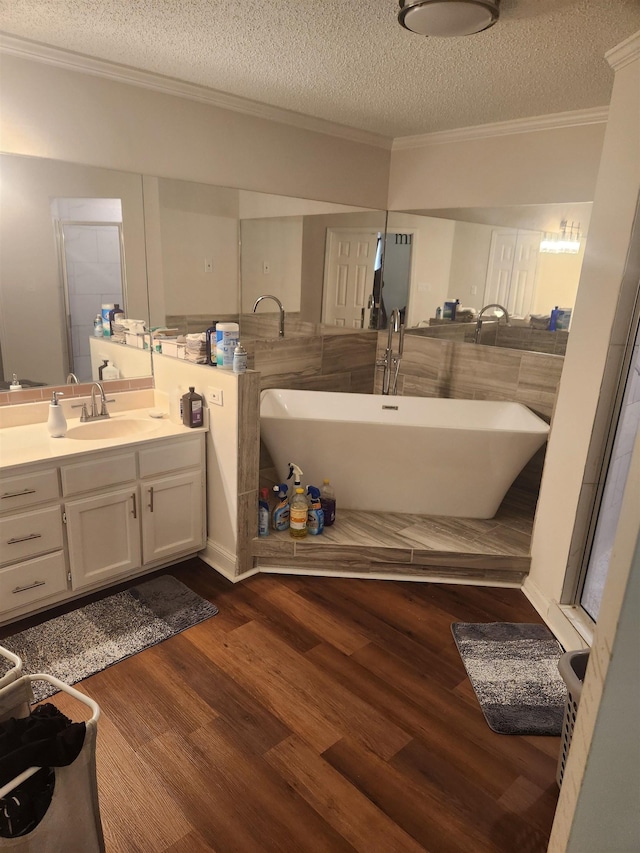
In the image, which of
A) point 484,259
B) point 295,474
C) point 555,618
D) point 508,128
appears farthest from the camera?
point 484,259

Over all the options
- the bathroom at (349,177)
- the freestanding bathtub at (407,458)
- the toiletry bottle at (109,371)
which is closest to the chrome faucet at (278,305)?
the bathroom at (349,177)

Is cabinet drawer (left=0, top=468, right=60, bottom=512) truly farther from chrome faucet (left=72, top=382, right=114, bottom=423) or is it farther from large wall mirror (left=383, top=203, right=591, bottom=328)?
large wall mirror (left=383, top=203, right=591, bottom=328)

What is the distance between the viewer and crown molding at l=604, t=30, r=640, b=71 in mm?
2243

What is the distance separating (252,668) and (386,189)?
3.51 meters

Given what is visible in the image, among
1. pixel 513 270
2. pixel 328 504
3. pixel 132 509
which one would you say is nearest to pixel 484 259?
pixel 513 270

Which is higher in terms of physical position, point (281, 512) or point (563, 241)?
point (563, 241)

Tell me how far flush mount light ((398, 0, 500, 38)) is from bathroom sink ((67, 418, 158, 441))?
2137mm

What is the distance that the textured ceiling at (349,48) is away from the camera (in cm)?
213

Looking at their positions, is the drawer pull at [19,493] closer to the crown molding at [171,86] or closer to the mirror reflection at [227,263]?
the mirror reflection at [227,263]

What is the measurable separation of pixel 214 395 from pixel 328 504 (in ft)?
3.11

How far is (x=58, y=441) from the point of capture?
107 inches

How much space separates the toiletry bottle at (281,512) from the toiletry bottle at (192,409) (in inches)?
24.2

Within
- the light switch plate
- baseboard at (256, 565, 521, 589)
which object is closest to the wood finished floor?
baseboard at (256, 565, 521, 589)

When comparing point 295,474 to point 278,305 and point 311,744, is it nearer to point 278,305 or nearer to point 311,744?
point 278,305
